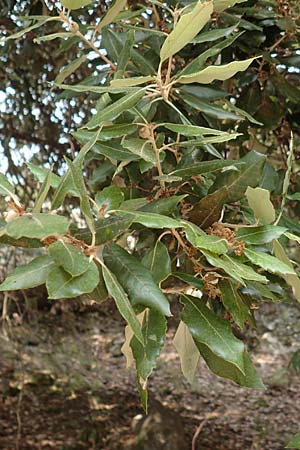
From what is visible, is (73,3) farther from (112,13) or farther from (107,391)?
(107,391)

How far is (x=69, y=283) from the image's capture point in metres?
0.50

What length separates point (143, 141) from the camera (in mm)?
674

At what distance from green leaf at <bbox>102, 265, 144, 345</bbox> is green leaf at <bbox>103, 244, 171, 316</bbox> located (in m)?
0.03

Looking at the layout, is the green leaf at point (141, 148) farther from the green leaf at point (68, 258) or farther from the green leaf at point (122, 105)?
the green leaf at point (68, 258)

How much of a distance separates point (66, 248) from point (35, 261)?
0.05 meters

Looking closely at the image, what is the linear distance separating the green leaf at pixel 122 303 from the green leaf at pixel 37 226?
9cm

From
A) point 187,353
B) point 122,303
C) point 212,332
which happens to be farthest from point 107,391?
point 122,303

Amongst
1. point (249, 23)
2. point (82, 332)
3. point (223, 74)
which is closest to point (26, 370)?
point (82, 332)

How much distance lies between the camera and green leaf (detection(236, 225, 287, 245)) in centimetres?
61

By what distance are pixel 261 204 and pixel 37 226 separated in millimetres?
286

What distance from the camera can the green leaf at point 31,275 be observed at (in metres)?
0.53

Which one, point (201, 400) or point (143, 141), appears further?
point (201, 400)

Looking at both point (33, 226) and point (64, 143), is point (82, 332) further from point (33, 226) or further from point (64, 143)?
point (33, 226)

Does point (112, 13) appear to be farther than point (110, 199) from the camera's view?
Yes
